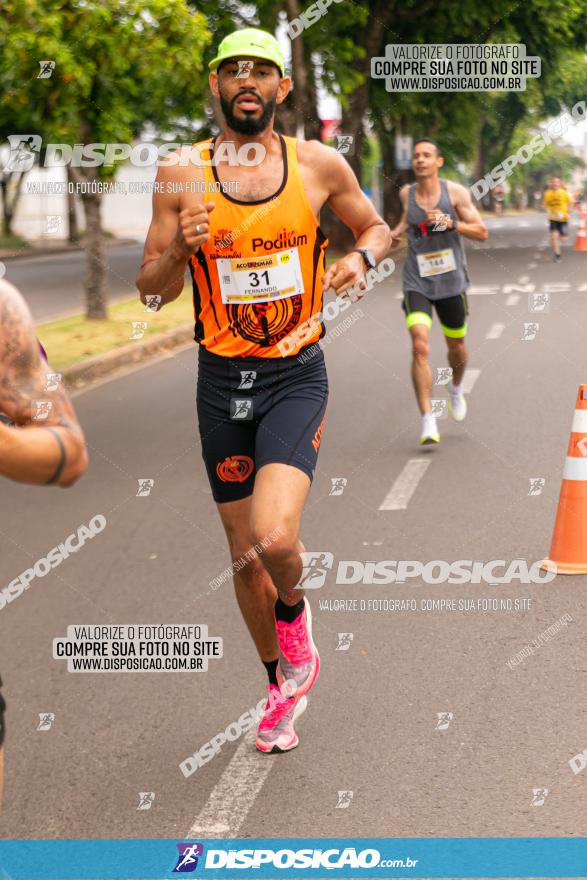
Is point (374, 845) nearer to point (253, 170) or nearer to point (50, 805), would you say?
point (50, 805)

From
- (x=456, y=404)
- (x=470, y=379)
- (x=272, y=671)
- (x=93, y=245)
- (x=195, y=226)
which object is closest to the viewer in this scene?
(x=195, y=226)

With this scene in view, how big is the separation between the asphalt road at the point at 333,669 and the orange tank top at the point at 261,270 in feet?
4.33

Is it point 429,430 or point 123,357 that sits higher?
point 429,430

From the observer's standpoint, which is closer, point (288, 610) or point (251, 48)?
point (251, 48)

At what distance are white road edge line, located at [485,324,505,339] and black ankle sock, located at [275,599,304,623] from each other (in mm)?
11778

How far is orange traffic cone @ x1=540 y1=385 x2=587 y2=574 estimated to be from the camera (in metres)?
6.19

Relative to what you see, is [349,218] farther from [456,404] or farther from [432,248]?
[456,404]

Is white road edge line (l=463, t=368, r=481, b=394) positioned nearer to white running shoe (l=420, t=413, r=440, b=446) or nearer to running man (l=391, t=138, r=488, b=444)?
running man (l=391, t=138, r=488, b=444)

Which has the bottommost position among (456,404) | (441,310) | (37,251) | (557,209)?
(37,251)

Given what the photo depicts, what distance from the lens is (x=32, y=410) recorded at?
249 centimetres

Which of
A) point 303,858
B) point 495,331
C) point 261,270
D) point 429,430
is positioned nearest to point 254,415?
point 261,270

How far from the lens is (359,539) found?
7.03 meters

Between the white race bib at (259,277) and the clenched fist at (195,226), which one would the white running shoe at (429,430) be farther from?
the clenched fist at (195,226)

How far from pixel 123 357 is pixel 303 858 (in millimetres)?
11728
